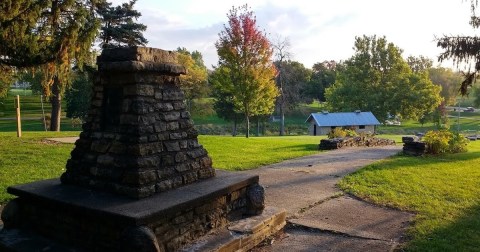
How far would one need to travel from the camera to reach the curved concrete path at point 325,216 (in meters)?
5.02

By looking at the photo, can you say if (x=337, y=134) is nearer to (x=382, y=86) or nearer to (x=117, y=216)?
(x=117, y=216)

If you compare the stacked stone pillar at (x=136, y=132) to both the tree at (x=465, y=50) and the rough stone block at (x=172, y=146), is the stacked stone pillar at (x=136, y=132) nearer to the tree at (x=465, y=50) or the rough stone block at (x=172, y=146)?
the rough stone block at (x=172, y=146)

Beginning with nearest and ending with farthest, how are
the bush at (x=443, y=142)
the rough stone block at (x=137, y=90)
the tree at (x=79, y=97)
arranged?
the rough stone block at (x=137, y=90) → the bush at (x=443, y=142) → the tree at (x=79, y=97)

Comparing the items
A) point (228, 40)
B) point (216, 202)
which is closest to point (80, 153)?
point (216, 202)

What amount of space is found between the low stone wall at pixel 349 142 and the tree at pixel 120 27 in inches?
577

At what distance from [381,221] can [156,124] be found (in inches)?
157

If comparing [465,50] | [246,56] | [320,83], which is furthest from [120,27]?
[320,83]

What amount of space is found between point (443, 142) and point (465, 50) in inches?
142

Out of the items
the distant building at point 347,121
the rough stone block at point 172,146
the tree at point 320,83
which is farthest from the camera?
the tree at point 320,83

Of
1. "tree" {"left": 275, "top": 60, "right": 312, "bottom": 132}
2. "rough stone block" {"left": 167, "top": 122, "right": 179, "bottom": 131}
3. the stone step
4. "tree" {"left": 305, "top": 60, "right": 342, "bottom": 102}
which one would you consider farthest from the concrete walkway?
"tree" {"left": 305, "top": 60, "right": 342, "bottom": 102}

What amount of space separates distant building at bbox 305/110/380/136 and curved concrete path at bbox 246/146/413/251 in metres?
29.8

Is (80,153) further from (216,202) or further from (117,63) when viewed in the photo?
(216,202)

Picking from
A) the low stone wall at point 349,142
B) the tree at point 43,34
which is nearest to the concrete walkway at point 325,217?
the low stone wall at point 349,142

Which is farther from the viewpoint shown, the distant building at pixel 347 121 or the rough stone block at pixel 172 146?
the distant building at pixel 347 121
